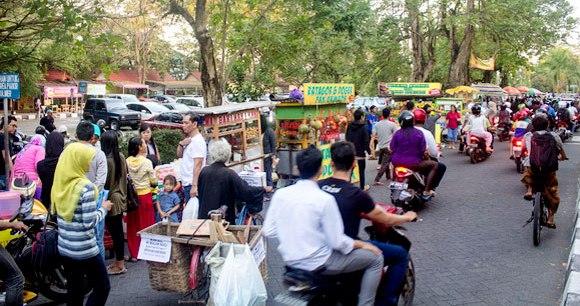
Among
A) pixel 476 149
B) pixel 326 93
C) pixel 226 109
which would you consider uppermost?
pixel 326 93

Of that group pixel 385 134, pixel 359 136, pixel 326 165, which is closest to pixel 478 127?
pixel 385 134

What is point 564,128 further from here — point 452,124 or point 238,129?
point 238,129

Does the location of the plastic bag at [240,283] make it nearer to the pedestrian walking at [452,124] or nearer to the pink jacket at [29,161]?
the pink jacket at [29,161]

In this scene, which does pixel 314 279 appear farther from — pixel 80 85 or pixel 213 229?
pixel 80 85

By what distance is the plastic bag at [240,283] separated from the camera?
419 centimetres

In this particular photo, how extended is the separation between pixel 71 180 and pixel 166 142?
30.5ft

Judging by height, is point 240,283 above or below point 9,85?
below

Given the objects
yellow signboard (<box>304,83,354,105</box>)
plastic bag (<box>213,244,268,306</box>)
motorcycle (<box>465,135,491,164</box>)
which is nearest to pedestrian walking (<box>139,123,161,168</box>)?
yellow signboard (<box>304,83,354,105</box>)

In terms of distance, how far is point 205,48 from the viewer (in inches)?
501

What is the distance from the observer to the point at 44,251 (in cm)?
459

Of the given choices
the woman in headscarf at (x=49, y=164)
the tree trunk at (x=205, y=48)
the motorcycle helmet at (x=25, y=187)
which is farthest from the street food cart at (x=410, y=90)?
the motorcycle helmet at (x=25, y=187)

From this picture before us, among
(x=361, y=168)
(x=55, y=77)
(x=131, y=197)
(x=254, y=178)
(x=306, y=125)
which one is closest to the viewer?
(x=131, y=197)

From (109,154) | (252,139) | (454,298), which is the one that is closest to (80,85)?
(252,139)

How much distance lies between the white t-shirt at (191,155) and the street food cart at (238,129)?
1.91m
